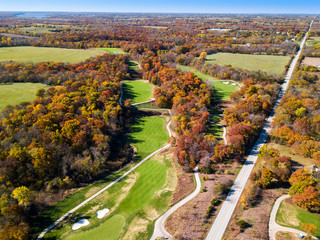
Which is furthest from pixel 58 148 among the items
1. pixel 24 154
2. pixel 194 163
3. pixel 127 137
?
pixel 194 163

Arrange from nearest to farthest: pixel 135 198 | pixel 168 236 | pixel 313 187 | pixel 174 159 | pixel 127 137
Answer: pixel 168 236 < pixel 313 187 < pixel 135 198 < pixel 174 159 < pixel 127 137

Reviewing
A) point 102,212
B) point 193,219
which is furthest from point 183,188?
point 102,212

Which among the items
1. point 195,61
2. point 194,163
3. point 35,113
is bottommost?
point 194,163

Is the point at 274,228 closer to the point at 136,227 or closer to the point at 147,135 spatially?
the point at 136,227

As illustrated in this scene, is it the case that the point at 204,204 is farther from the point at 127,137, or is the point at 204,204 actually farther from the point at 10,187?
the point at 10,187

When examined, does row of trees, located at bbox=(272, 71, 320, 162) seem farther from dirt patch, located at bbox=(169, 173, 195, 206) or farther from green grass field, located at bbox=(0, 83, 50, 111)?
green grass field, located at bbox=(0, 83, 50, 111)

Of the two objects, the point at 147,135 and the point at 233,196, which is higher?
the point at 147,135

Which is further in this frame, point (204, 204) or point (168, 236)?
point (204, 204)
